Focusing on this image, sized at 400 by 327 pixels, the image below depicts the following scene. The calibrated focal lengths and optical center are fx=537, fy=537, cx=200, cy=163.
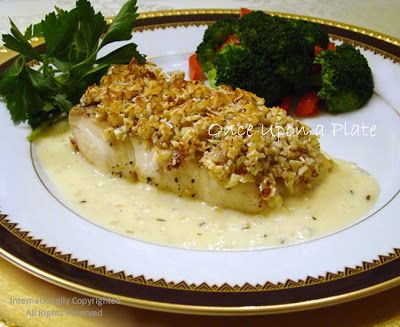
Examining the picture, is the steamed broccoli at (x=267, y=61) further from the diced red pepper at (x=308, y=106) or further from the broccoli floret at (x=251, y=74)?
the diced red pepper at (x=308, y=106)

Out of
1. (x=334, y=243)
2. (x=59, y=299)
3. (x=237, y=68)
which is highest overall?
(x=237, y=68)

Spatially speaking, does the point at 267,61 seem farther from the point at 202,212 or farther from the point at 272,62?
the point at 202,212

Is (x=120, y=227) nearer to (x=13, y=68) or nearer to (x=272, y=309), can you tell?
(x=272, y=309)

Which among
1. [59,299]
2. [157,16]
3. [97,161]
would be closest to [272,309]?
[59,299]

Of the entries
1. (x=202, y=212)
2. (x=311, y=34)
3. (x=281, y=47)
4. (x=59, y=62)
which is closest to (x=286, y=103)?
(x=281, y=47)

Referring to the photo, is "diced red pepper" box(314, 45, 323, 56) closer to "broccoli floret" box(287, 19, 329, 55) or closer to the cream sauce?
"broccoli floret" box(287, 19, 329, 55)

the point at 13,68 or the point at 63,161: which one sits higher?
the point at 13,68
